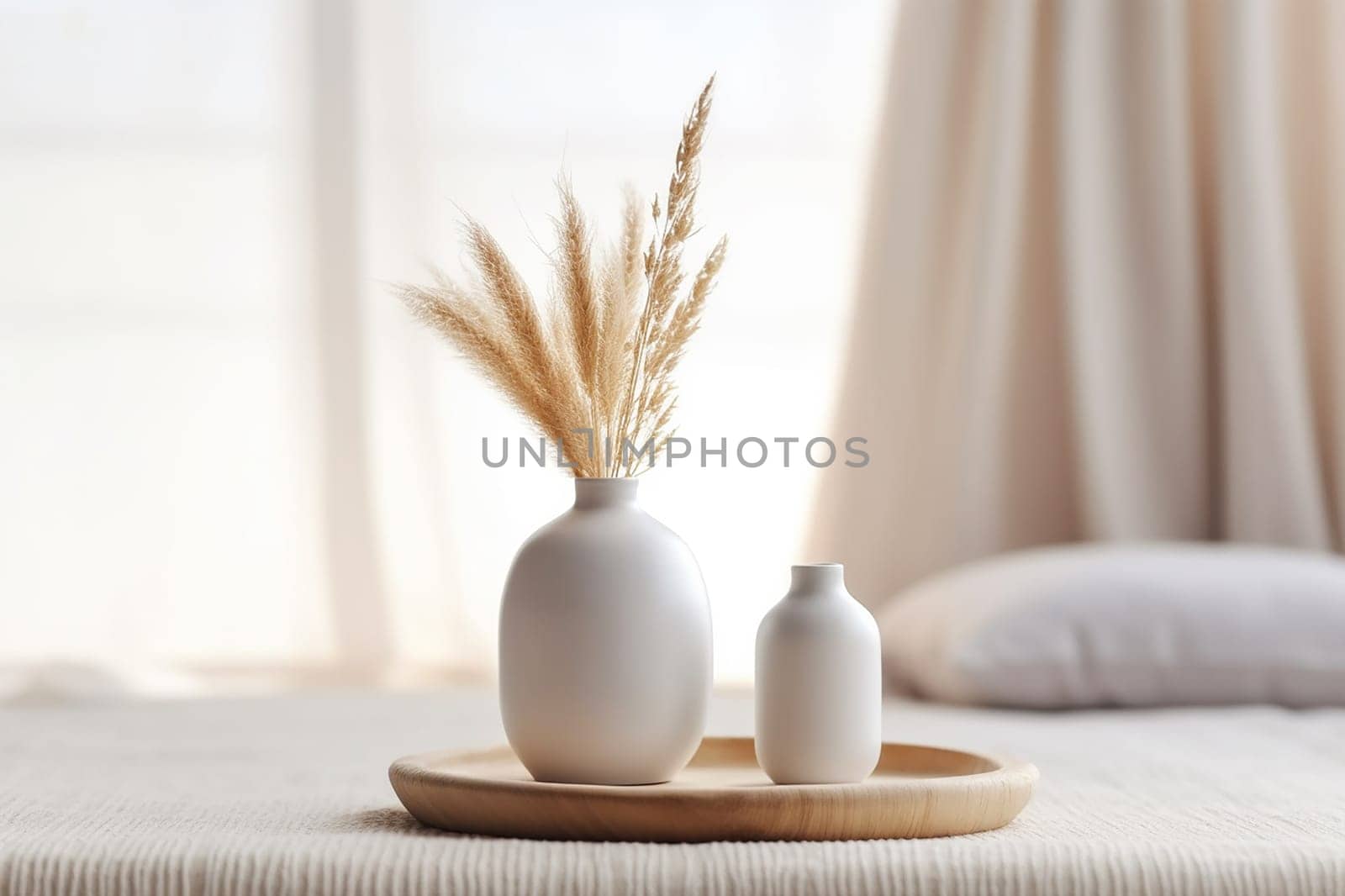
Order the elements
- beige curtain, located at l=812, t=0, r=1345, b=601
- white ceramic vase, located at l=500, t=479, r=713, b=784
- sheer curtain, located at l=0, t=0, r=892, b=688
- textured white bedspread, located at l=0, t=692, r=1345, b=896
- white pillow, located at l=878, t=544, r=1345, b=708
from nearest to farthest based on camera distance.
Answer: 1. textured white bedspread, located at l=0, t=692, r=1345, b=896
2. white ceramic vase, located at l=500, t=479, r=713, b=784
3. white pillow, located at l=878, t=544, r=1345, b=708
4. beige curtain, located at l=812, t=0, r=1345, b=601
5. sheer curtain, located at l=0, t=0, r=892, b=688

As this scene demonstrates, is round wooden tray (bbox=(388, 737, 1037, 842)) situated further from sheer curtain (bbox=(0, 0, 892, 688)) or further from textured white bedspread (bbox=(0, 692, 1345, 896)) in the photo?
sheer curtain (bbox=(0, 0, 892, 688))

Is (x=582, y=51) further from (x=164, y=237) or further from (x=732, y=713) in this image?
(x=732, y=713)

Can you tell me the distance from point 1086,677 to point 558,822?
44.3 inches

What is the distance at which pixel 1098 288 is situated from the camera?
97.4 inches

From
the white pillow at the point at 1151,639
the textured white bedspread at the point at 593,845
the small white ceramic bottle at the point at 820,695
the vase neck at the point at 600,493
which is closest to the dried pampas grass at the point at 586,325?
the vase neck at the point at 600,493

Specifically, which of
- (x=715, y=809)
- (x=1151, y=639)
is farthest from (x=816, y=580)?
(x=1151, y=639)

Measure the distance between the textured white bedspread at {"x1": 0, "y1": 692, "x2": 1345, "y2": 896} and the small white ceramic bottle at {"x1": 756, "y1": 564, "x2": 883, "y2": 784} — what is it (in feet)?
0.29

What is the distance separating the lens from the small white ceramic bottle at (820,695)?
760 millimetres

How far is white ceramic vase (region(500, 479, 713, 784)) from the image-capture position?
75 cm

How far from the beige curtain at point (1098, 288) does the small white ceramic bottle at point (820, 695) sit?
5.80 ft

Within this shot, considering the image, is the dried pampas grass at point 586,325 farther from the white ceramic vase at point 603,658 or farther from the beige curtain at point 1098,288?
the beige curtain at point 1098,288

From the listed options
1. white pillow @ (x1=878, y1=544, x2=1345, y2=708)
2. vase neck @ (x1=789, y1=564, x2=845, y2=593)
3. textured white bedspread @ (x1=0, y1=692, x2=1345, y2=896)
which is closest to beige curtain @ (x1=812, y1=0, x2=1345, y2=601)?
white pillow @ (x1=878, y1=544, x2=1345, y2=708)

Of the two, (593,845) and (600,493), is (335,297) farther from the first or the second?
(593,845)

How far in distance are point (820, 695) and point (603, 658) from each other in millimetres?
119
